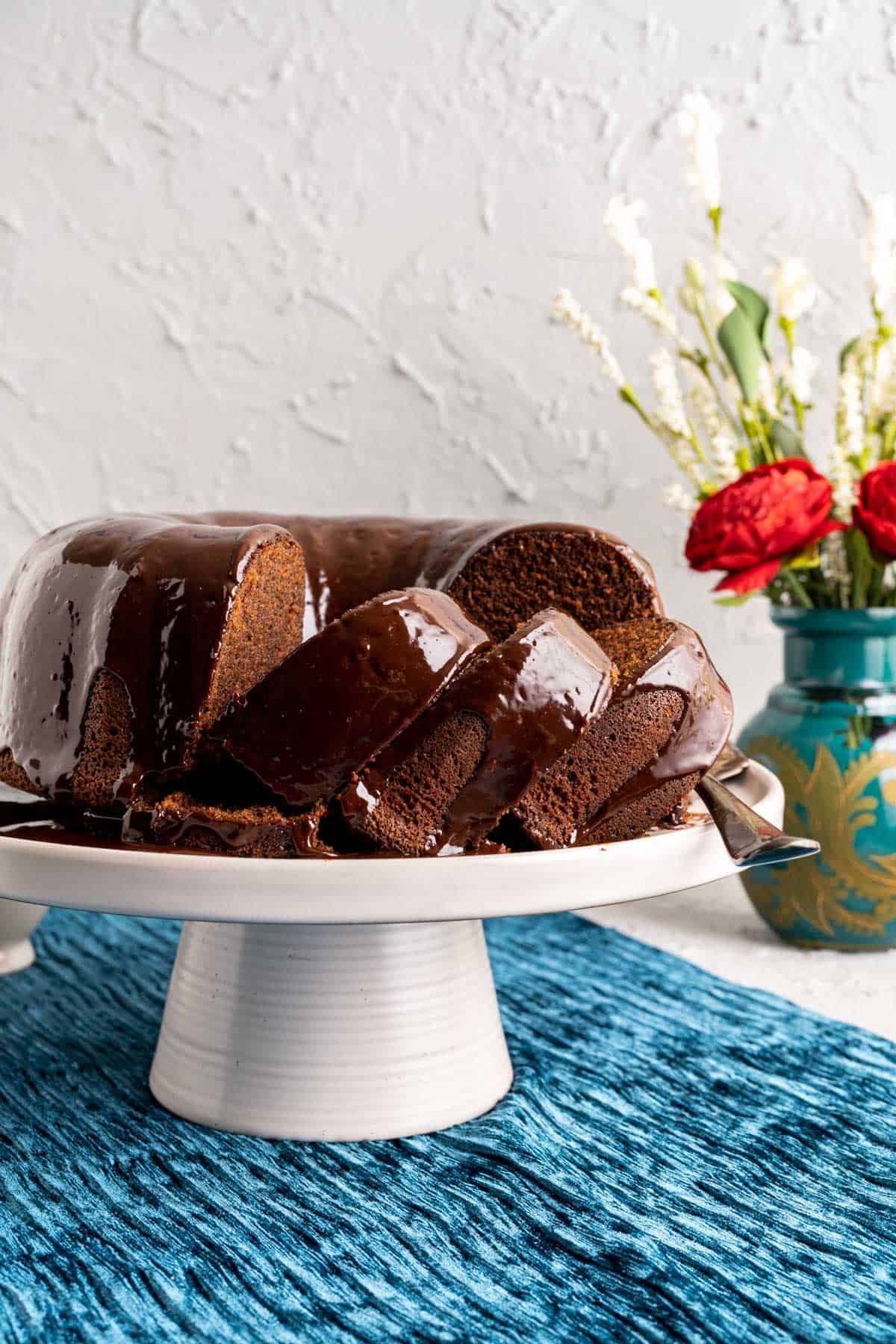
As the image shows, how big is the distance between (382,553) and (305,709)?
1.46 ft

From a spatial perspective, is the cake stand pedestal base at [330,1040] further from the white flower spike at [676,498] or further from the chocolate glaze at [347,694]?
the white flower spike at [676,498]

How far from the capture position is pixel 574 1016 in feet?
5.14

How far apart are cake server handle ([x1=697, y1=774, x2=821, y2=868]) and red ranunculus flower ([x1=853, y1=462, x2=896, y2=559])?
0.65 metres

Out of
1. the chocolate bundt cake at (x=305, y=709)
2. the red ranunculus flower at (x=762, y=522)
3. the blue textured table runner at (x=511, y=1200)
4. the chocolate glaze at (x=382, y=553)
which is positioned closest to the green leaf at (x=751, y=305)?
the red ranunculus flower at (x=762, y=522)

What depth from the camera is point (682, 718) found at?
1.21 metres

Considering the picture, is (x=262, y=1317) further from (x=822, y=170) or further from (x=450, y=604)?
(x=822, y=170)

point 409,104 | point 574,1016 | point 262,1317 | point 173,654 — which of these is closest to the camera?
point 262,1317

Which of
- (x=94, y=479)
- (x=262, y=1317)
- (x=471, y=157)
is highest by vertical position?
(x=471, y=157)

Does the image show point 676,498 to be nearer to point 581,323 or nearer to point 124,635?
point 581,323

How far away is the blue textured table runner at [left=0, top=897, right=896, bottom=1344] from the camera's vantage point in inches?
37.3

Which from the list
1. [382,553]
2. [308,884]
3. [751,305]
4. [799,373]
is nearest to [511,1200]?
[308,884]

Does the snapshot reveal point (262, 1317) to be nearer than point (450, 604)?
Yes

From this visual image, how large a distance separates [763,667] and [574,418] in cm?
61

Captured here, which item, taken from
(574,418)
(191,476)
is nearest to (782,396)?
(574,418)
